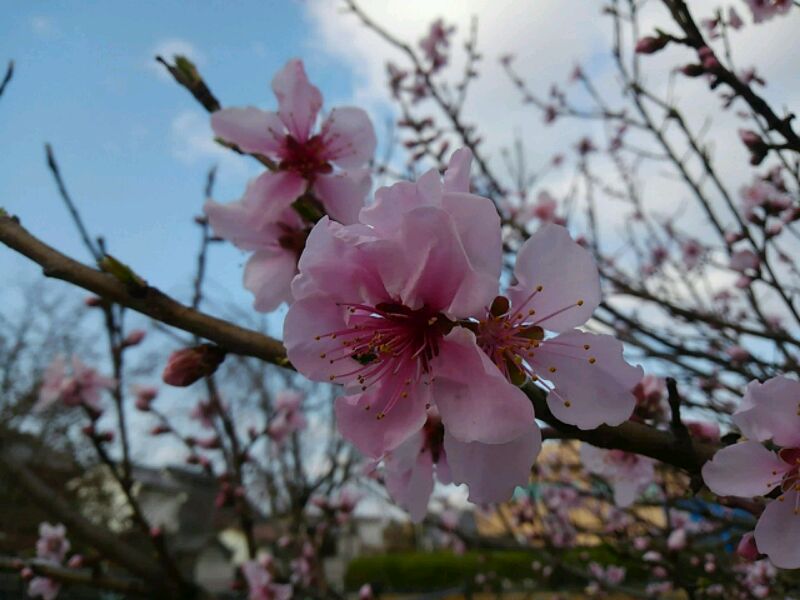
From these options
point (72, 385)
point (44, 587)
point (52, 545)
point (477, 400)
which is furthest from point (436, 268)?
point (52, 545)

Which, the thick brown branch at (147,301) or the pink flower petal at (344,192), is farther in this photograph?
the pink flower petal at (344,192)

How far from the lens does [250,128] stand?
143cm

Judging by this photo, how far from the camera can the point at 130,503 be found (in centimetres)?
247

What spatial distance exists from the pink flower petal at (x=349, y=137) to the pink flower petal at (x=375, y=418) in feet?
2.72

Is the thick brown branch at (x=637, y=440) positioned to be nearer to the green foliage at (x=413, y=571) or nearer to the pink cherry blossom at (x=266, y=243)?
the pink cherry blossom at (x=266, y=243)

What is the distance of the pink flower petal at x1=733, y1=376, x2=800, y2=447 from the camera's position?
37.4 inches

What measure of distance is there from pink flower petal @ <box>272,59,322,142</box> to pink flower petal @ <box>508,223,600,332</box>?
2.72ft

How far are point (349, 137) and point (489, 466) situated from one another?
1.00 m

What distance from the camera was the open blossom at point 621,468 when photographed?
159 centimetres

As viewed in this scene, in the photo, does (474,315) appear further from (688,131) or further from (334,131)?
(688,131)

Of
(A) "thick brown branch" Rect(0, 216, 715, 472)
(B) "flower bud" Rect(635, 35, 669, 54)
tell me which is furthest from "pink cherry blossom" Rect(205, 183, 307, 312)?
(B) "flower bud" Rect(635, 35, 669, 54)

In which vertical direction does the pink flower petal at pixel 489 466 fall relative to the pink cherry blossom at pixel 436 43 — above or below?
below

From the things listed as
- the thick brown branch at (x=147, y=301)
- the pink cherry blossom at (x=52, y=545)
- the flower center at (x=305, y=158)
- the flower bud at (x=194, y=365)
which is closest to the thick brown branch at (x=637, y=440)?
the thick brown branch at (x=147, y=301)

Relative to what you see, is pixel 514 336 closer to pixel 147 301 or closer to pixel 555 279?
pixel 555 279
